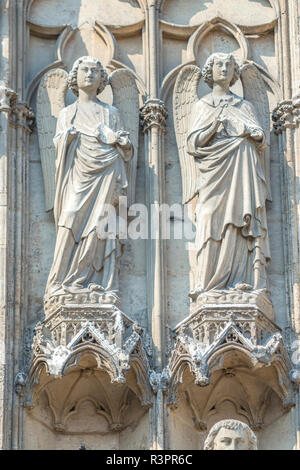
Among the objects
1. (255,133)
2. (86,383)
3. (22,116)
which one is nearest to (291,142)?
(255,133)

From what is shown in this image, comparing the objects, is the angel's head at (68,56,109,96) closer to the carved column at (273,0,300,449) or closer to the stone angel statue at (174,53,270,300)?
the stone angel statue at (174,53,270,300)

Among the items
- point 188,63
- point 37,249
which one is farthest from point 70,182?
point 188,63

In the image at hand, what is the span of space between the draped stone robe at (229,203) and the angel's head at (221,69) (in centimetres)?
29

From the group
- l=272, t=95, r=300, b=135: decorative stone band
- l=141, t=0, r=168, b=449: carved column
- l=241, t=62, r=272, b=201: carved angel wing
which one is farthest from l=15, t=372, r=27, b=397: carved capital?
l=272, t=95, r=300, b=135: decorative stone band

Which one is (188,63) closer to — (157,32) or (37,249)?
(157,32)

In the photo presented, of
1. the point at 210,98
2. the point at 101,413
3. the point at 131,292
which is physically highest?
the point at 210,98

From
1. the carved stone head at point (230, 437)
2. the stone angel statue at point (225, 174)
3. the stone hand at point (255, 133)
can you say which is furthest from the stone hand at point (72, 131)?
the carved stone head at point (230, 437)

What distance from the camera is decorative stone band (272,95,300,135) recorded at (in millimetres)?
19031

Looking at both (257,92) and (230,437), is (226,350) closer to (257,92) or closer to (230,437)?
(230,437)

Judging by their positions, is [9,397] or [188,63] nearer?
[9,397]

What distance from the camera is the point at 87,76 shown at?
18.7 m

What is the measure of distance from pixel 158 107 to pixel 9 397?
3.46m

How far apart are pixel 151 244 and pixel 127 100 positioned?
160cm

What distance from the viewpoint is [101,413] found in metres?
18.1
